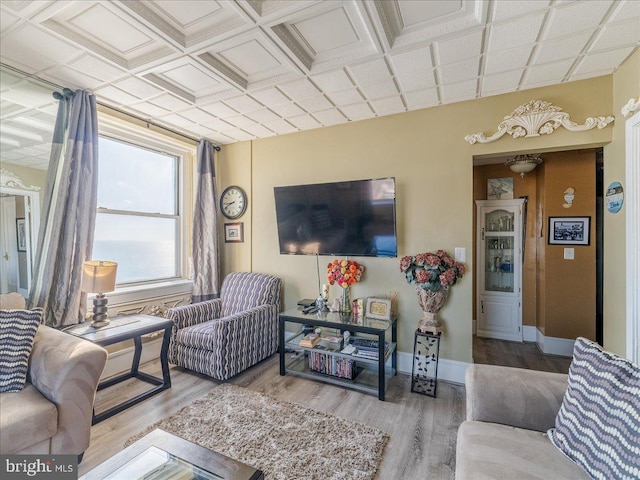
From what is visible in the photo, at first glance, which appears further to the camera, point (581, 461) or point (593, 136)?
point (593, 136)

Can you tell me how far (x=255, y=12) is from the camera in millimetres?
1597

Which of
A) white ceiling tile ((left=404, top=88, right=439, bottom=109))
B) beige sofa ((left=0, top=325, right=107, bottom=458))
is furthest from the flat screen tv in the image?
beige sofa ((left=0, top=325, right=107, bottom=458))

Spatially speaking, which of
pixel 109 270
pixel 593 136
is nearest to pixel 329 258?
pixel 109 270

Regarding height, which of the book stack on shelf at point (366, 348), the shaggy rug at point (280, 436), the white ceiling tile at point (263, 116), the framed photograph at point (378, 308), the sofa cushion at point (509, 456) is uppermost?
the white ceiling tile at point (263, 116)

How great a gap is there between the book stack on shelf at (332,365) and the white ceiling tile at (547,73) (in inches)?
110

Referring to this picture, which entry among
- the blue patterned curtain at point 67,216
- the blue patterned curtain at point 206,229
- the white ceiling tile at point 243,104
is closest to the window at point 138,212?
the blue patterned curtain at point 206,229

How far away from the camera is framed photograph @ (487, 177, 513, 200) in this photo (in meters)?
3.96

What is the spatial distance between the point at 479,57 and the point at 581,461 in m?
2.29

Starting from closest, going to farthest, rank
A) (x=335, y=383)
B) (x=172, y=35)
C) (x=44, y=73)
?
(x=172, y=35) < (x=44, y=73) < (x=335, y=383)

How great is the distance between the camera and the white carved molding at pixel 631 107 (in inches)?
74.7

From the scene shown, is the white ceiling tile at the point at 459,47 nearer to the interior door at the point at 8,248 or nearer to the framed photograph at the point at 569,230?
the framed photograph at the point at 569,230

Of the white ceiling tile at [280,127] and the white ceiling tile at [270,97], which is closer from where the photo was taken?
the white ceiling tile at [270,97]

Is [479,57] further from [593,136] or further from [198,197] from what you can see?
[198,197]

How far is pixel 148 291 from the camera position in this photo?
10.3ft
